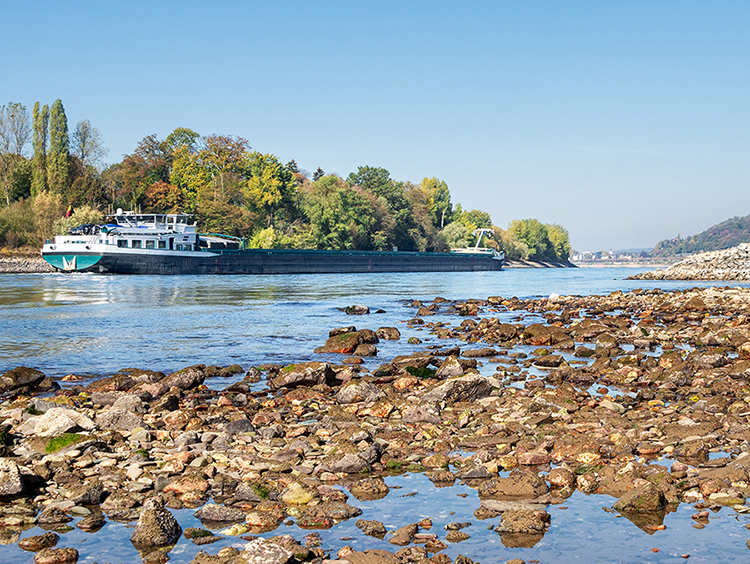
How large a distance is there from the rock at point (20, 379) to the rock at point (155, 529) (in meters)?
8.06

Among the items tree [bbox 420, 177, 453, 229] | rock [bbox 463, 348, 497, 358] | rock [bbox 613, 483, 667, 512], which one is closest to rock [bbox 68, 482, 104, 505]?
rock [bbox 613, 483, 667, 512]

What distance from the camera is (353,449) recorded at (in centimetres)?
743

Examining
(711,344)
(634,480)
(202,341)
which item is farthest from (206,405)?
(711,344)

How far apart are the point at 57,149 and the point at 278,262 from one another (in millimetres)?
32912

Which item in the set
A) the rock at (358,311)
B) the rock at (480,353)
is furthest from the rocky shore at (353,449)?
the rock at (358,311)

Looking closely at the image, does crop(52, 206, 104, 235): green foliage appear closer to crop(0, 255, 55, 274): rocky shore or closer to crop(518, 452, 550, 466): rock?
crop(0, 255, 55, 274): rocky shore

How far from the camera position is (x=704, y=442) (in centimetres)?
752

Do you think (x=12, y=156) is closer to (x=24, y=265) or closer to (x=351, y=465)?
(x=24, y=265)

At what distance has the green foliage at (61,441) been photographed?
7.70 m

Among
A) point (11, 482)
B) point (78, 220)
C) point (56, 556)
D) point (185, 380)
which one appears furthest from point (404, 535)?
point (78, 220)

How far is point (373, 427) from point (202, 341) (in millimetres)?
12461

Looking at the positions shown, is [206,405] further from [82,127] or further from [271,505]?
[82,127]

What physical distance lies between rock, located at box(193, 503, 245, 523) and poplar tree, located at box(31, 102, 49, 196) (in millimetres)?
89070

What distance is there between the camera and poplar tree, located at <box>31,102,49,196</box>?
8412 centimetres
